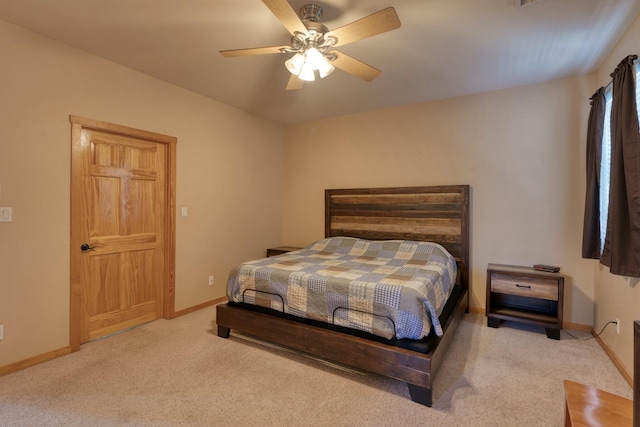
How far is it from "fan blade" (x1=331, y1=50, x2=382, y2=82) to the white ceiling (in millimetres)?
274

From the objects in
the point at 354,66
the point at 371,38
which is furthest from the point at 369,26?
the point at 371,38

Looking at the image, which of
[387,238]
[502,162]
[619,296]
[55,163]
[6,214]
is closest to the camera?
[6,214]

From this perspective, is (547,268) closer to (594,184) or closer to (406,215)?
(594,184)

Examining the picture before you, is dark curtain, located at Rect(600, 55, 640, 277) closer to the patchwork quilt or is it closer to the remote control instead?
the remote control

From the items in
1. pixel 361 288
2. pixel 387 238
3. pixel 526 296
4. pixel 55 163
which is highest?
pixel 55 163

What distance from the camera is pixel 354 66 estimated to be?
2.31 metres

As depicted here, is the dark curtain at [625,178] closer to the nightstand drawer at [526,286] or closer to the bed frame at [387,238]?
the nightstand drawer at [526,286]

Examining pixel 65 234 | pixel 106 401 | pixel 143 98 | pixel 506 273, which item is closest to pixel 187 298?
pixel 65 234

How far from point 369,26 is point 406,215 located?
2.55 meters

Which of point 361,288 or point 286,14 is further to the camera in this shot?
point 361,288

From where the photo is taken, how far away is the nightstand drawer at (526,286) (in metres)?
2.87

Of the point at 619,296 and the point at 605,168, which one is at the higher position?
the point at 605,168

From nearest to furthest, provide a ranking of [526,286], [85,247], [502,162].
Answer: [85,247] → [526,286] → [502,162]

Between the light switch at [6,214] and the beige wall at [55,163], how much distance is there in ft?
0.09
